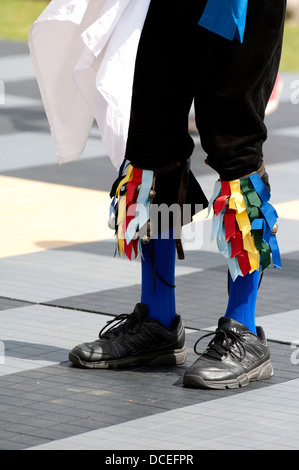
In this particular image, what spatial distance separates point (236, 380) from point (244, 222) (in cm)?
49

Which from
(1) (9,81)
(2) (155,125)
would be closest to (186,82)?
(2) (155,125)

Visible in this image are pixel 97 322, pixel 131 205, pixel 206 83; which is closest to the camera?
pixel 206 83

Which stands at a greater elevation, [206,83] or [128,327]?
[206,83]

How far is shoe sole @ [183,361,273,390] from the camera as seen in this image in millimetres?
3670

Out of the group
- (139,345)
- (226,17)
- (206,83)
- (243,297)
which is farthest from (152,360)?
(226,17)

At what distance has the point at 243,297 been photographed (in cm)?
382

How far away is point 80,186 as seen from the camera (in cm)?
730

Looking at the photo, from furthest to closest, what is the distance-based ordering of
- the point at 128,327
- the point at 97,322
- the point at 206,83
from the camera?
the point at 97,322, the point at 128,327, the point at 206,83

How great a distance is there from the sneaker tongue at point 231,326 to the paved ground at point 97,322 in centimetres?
19

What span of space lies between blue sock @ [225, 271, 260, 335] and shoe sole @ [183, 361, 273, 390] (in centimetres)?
16

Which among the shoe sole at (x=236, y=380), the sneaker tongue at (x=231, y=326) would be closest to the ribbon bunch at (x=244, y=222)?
the sneaker tongue at (x=231, y=326)

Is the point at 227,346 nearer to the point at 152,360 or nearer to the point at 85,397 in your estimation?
the point at 152,360

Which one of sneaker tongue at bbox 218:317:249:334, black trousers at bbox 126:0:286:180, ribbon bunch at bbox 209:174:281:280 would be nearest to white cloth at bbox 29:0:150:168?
black trousers at bbox 126:0:286:180

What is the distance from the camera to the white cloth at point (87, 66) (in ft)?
11.5
